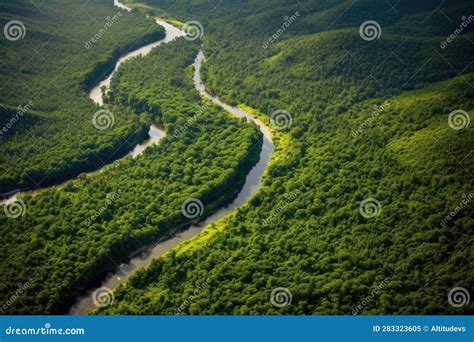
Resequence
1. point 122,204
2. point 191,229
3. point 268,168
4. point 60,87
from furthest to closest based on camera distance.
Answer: point 60,87
point 268,168
point 122,204
point 191,229

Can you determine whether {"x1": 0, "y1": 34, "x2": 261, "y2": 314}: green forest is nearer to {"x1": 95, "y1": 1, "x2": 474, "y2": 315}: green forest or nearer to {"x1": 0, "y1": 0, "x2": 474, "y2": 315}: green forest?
{"x1": 0, "y1": 0, "x2": 474, "y2": 315}: green forest

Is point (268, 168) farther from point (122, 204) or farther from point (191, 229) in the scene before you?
point (122, 204)

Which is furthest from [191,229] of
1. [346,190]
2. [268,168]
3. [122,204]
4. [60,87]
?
[60,87]

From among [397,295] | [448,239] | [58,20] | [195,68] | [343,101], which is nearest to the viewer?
[397,295]

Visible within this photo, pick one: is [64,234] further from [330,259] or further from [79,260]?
[330,259]

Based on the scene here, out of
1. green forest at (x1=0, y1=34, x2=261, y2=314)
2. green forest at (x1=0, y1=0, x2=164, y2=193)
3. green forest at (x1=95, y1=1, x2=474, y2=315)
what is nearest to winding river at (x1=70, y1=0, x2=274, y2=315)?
green forest at (x1=0, y1=34, x2=261, y2=314)

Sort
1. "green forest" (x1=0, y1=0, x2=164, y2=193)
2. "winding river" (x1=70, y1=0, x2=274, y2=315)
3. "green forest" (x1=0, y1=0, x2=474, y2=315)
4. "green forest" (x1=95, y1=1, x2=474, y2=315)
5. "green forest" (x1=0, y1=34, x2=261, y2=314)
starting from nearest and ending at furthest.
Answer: "green forest" (x1=95, y1=1, x2=474, y2=315) → "green forest" (x1=0, y1=0, x2=474, y2=315) → "green forest" (x1=0, y1=34, x2=261, y2=314) → "winding river" (x1=70, y1=0, x2=274, y2=315) → "green forest" (x1=0, y1=0, x2=164, y2=193)

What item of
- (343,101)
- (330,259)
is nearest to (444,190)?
(330,259)

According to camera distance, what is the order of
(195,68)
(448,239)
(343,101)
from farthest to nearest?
(195,68) → (343,101) → (448,239)
